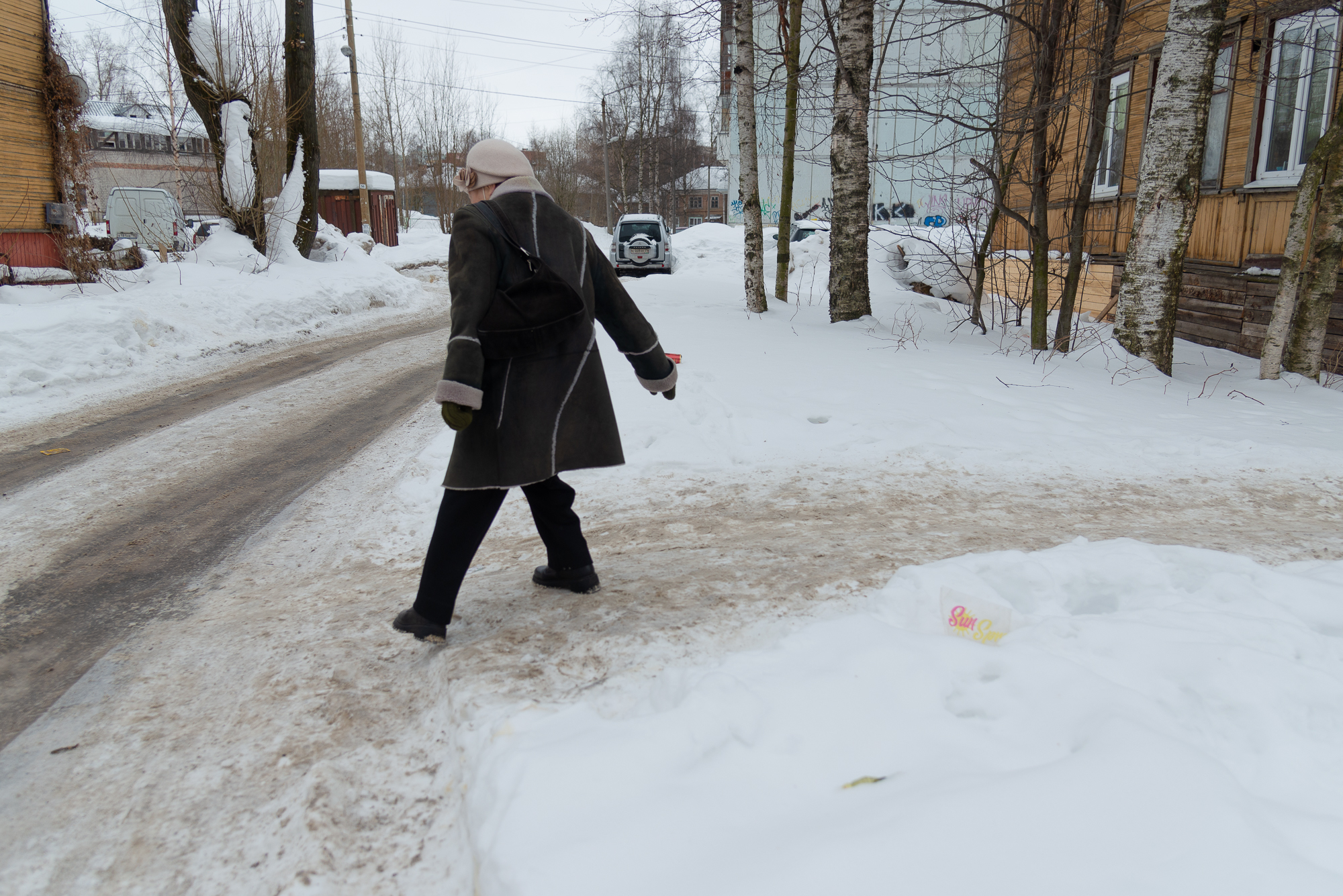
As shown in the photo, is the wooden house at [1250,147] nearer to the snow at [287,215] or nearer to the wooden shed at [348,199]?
the snow at [287,215]

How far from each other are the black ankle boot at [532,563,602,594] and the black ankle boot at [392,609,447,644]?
0.53 meters

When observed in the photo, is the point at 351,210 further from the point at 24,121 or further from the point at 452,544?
the point at 452,544

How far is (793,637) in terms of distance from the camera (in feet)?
8.90

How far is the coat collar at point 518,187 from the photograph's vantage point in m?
2.83

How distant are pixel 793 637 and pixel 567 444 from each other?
3.28 feet

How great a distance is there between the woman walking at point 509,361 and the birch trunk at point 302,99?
1367 centimetres

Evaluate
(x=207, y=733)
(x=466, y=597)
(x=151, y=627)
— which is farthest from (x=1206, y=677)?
(x=151, y=627)

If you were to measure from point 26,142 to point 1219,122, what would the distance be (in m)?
16.4

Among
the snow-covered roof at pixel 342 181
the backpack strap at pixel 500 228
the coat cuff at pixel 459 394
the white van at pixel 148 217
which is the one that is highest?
the snow-covered roof at pixel 342 181

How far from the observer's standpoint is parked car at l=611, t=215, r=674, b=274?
2130 cm

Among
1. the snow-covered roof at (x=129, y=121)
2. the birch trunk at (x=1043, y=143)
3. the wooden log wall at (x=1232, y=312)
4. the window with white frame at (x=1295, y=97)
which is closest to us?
the birch trunk at (x=1043, y=143)

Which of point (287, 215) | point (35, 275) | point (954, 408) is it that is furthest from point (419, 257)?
point (954, 408)

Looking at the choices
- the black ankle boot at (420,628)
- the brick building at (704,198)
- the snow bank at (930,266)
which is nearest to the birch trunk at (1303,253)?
the snow bank at (930,266)

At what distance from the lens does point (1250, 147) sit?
32.7 ft
